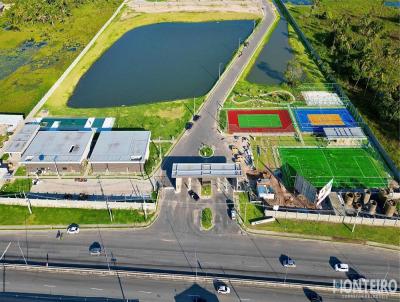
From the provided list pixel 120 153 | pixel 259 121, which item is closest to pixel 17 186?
pixel 120 153

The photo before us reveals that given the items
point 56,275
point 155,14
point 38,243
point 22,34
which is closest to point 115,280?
point 56,275

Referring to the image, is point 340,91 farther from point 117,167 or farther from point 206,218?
point 117,167

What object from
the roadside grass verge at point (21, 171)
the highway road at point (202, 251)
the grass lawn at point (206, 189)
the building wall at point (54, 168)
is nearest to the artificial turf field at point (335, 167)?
the grass lawn at point (206, 189)

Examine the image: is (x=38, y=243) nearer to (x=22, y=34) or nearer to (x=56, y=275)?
(x=56, y=275)

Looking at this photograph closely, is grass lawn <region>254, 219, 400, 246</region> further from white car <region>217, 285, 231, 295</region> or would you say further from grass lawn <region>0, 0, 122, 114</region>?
grass lawn <region>0, 0, 122, 114</region>

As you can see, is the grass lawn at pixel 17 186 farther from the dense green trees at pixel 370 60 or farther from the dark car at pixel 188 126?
the dense green trees at pixel 370 60

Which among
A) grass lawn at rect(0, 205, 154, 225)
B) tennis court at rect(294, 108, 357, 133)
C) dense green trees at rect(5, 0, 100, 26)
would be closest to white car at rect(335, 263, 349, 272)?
→ grass lawn at rect(0, 205, 154, 225)
